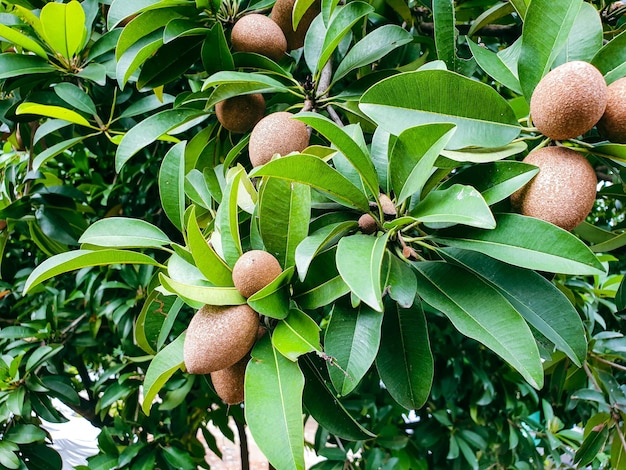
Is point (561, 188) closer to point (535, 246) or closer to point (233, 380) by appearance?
point (535, 246)

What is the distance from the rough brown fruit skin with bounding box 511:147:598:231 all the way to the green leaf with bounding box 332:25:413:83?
0.32 meters

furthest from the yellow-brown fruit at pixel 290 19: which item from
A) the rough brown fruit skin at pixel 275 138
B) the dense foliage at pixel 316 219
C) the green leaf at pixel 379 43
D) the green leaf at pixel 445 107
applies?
the green leaf at pixel 445 107

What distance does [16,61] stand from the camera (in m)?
0.93

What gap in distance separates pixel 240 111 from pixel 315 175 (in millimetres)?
318

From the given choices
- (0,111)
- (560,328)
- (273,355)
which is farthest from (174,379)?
(560,328)

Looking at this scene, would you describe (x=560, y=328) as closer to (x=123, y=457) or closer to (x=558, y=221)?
(x=558, y=221)

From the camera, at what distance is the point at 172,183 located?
73 centimetres

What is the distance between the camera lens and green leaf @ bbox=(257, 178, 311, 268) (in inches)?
22.7

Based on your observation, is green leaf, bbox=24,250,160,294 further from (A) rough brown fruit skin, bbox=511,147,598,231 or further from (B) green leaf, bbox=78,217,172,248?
(A) rough brown fruit skin, bbox=511,147,598,231

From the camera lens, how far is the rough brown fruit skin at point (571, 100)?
497mm

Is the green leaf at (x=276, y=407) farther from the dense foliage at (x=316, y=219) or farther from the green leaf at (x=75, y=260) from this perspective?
the green leaf at (x=75, y=260)

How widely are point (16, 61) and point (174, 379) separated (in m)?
0.83

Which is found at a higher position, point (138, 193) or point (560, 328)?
point (560, 328)

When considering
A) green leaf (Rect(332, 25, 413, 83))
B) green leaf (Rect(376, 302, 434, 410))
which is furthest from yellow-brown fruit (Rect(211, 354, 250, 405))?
green leaf (Rect(332, 25, 413, 83))
